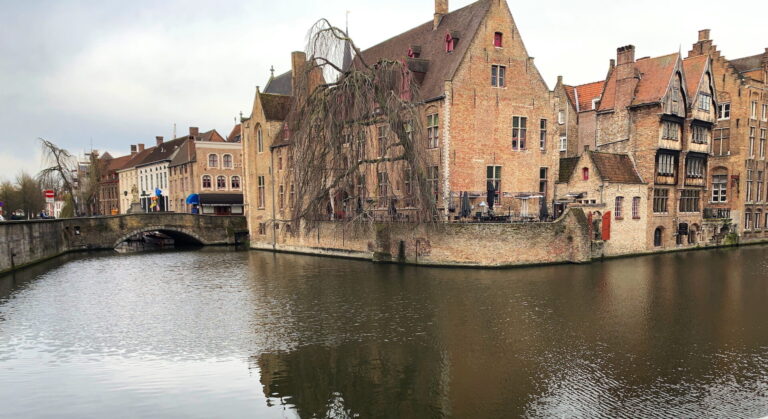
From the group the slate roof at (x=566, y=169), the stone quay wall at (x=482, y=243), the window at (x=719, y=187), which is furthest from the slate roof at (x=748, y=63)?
the stone quay wall at (x=482, y=243)

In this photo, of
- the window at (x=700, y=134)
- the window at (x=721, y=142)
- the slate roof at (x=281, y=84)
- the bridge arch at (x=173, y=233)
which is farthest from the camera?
the slate roof at (x=281, y=84)

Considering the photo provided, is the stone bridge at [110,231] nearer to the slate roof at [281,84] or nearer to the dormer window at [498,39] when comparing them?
the slate roof at [281,84]

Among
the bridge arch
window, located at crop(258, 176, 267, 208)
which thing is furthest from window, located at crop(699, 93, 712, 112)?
the bridge arch

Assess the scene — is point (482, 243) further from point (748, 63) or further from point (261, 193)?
point (748, 63)

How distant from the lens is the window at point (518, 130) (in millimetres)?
29656

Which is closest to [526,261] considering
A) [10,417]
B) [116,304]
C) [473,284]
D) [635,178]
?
[473,284]

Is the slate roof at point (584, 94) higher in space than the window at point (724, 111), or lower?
higher

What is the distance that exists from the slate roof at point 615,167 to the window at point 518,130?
13.9 feet

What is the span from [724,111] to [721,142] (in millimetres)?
2381

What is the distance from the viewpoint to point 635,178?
102 feet

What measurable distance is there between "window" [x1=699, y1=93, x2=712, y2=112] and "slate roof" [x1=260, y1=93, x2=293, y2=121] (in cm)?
2956

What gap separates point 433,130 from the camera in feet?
93.9

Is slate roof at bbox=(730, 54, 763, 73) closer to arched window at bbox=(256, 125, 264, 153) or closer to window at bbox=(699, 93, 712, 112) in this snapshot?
window at bbox=(699, 93, 712, 112)

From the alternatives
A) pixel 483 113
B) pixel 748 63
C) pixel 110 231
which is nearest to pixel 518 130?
pixel 483 113
